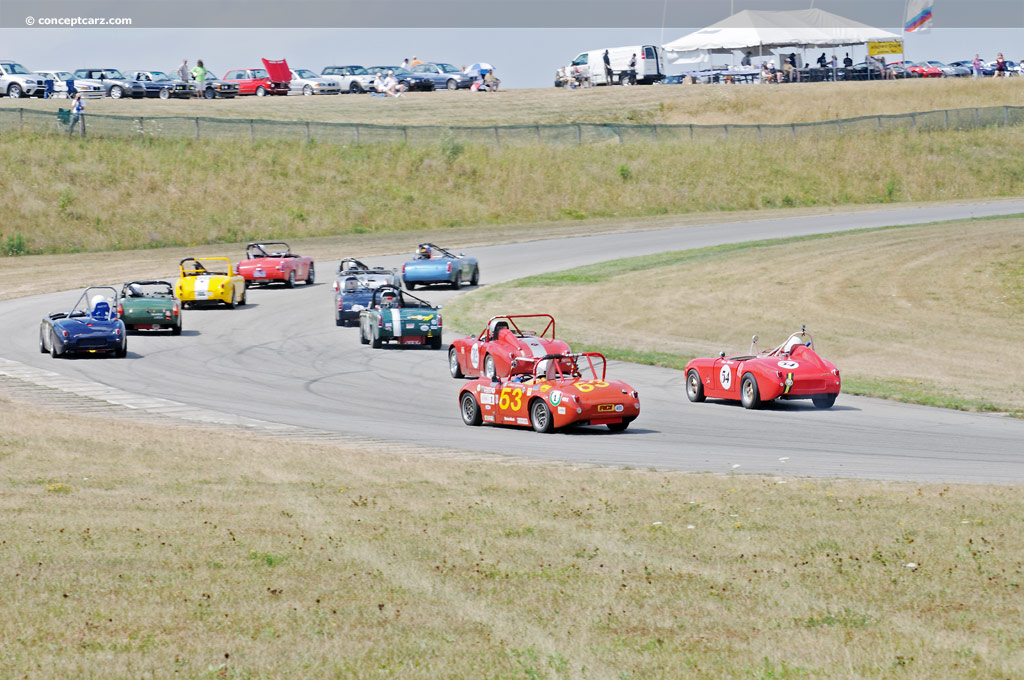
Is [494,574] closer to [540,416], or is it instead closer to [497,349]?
[540,416]

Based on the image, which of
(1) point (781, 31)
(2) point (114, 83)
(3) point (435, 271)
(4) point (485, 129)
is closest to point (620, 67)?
(1) point (781, 31)

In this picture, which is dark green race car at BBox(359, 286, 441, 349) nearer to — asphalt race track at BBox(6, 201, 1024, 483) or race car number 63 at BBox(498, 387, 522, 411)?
asphalt race track at BBox(6, 201, 1024, 483)

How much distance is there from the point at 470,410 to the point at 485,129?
46768 mm

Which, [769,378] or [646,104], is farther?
[646,104]

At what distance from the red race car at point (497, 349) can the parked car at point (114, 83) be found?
55061 millimetres

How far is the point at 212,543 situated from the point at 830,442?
927 cm

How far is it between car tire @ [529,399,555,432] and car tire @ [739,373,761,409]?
3.79 metres

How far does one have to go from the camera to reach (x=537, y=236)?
2069 inches

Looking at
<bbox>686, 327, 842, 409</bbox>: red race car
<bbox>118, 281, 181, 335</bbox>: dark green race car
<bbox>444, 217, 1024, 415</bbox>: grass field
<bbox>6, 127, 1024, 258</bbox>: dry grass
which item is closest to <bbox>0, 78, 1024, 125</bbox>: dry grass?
<bbox>6, 127, 1024, 258</bbox>: dry grass

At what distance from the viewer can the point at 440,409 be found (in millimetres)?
20031

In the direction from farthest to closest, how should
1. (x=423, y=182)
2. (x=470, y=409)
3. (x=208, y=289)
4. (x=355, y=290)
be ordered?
(x=423, y=182), (x=208, y=289), (x=355, y=290), (x=470, y=409)

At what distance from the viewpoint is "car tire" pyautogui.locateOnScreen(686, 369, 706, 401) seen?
20448mm

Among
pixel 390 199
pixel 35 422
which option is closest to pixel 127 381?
pixel 35 422

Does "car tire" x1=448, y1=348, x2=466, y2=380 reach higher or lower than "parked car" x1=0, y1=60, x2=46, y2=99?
lower
